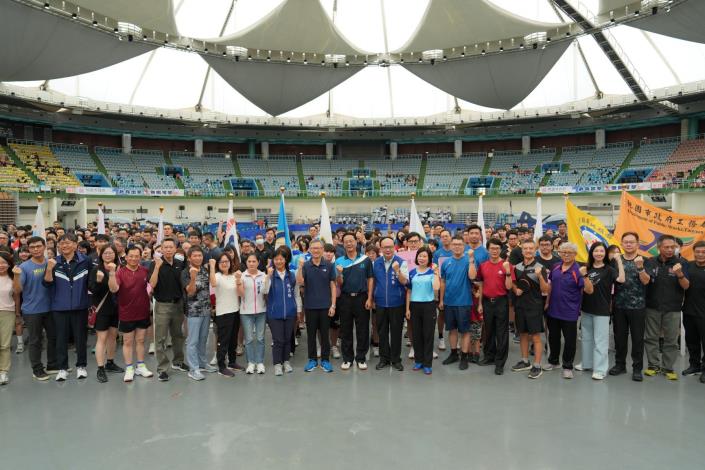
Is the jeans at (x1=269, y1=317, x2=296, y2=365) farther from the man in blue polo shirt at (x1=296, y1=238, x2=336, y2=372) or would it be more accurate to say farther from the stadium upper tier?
the stadium upper tier

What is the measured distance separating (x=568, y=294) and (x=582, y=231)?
7.73 feet

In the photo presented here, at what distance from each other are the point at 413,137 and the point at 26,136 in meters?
32.4

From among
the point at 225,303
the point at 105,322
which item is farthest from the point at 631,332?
the point at 105,322

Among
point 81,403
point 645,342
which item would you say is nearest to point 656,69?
point 645,342

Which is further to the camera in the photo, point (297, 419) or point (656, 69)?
point (656, 69)

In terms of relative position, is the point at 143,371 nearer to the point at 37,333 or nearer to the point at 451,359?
the point at 37,333

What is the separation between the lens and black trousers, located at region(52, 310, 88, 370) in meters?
5.77

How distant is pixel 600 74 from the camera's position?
28578 millimetres

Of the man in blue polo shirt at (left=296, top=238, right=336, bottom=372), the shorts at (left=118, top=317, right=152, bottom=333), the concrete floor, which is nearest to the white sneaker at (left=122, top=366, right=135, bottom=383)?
the concrete floor

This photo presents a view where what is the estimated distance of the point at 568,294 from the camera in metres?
5.82

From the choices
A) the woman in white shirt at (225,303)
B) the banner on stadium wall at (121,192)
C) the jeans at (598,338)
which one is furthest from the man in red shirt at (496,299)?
the banner on stadium wall at (121,192)

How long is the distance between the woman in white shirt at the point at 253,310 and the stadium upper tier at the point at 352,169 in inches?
1171

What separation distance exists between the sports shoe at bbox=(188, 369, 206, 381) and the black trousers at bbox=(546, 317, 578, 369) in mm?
5021

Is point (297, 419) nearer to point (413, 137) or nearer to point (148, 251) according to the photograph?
point (148, 251)
